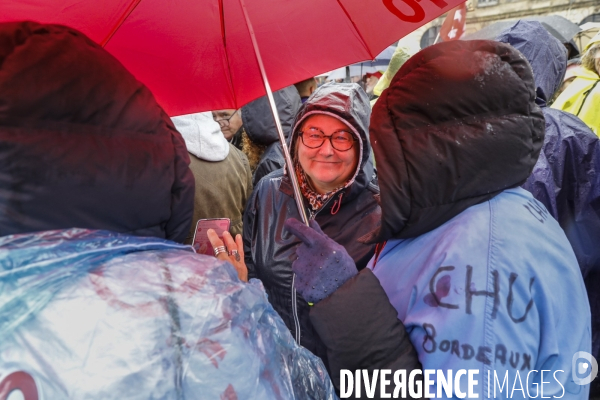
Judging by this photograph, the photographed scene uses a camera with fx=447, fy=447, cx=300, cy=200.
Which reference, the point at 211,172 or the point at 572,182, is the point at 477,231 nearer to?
the point at 572,182

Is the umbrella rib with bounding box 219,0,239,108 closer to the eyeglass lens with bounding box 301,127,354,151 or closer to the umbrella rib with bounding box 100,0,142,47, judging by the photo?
the umbrella rib with bounding box 100,0,142,47

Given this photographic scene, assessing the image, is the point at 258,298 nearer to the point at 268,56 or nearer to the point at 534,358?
the point at 534,358

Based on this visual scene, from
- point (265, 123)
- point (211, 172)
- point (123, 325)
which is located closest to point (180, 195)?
point (123, 325)

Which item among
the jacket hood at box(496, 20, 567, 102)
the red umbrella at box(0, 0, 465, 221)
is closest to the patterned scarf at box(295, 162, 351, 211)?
the red umbrella at box(0, 0, 465, 221)

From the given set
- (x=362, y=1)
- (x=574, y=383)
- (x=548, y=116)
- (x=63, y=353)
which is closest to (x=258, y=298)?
(x=63, y=353)

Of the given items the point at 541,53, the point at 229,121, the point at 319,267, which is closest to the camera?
the point at 319,267

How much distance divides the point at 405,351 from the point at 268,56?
4.30 feet

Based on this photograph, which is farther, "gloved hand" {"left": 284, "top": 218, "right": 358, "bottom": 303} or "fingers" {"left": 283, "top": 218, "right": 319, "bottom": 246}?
"fingers" {"left": 283, "top": 218, "right": 319, "bottom": 246}

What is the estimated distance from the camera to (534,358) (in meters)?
1.13

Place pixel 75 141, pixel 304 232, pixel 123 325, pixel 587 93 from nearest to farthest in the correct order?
pixel 123 325, pixel 75 141, pixel 304 232, pixel 587 93

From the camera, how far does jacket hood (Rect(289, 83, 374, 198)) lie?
7.23 ft

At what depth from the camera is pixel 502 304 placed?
1.10 meters

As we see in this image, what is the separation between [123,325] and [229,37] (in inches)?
56.5

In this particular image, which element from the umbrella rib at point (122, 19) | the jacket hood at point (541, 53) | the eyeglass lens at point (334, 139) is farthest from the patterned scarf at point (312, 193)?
the jacket hood at point (541, 53)
